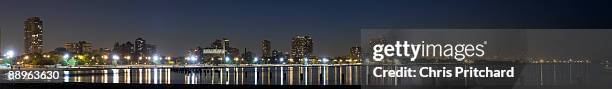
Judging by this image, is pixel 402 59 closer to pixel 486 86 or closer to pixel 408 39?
pixel 408 39

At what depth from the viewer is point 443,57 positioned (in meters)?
17.7

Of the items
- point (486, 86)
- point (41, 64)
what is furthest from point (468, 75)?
point (41, 64)

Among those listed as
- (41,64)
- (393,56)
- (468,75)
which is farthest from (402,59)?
(41,64)

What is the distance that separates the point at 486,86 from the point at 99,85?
1597 centimetres

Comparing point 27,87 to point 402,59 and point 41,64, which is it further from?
point 41,64

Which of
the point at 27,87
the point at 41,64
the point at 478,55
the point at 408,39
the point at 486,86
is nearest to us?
the point at 408,39

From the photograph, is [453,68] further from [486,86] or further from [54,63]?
[54,63]

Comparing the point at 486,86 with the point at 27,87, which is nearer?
the point at 486,86

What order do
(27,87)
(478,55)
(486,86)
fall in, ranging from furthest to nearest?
(27,87), (486,86), (478,55)

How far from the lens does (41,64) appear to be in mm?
145125

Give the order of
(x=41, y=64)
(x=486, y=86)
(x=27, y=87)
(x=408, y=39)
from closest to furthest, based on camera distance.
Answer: (x=408, y=39)
(x=486, y=86)
(x=27, y=87)
(x=41, y=64)

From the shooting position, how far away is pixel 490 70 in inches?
671

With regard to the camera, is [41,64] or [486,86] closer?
[486,86]

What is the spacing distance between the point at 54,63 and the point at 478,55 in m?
142
